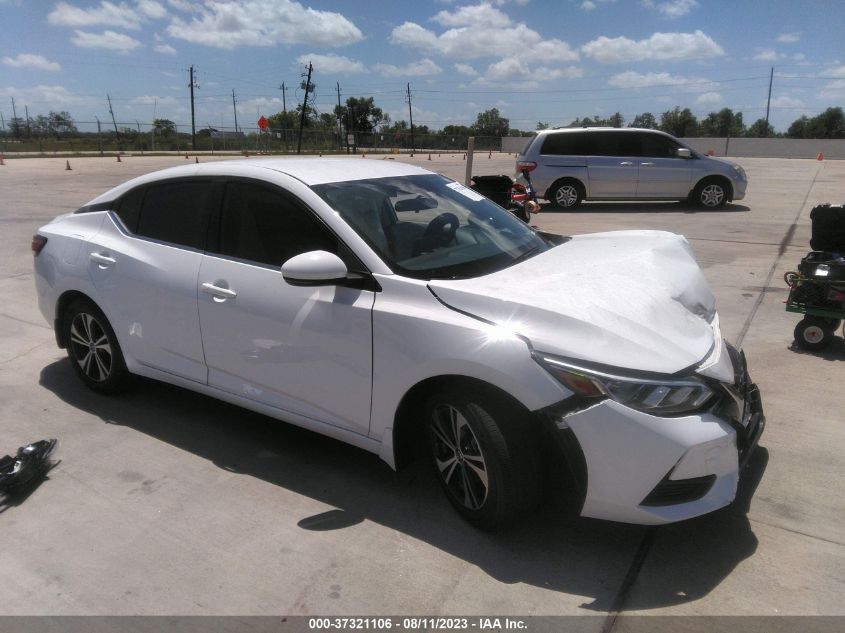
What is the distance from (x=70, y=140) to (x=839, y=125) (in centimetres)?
8490

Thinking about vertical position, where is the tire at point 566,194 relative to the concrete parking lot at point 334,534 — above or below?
above

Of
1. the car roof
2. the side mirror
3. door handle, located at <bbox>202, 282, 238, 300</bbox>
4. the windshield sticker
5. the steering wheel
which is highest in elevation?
the car roof

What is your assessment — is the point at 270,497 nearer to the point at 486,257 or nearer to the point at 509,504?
the point at 509,504

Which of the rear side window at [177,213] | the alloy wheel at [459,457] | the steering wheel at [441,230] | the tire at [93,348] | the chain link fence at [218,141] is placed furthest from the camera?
the chain link fence at [218,141]

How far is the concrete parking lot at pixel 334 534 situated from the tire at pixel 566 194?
10.7m

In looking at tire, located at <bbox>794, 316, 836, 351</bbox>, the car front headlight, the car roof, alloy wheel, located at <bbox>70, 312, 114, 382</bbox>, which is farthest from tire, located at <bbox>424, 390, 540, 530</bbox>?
tire, located at <bbox>794, 316, 836, 351</bbox>

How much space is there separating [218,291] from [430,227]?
1.19 meters

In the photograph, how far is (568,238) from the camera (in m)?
4.26

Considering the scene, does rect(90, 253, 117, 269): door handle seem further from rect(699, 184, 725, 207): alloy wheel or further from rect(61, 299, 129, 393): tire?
rect(699, 184, 725, 207): alloy wheel

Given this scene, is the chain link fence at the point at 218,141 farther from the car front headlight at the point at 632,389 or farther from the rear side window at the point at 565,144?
the car front headlight at the point at 632,389

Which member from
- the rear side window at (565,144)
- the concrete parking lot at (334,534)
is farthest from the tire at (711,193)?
the concrete parking lot at (334,534)

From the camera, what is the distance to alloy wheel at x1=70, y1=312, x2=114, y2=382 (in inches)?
173

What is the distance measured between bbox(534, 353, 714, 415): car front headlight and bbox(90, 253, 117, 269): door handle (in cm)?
292

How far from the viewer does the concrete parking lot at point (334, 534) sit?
8.48ft
